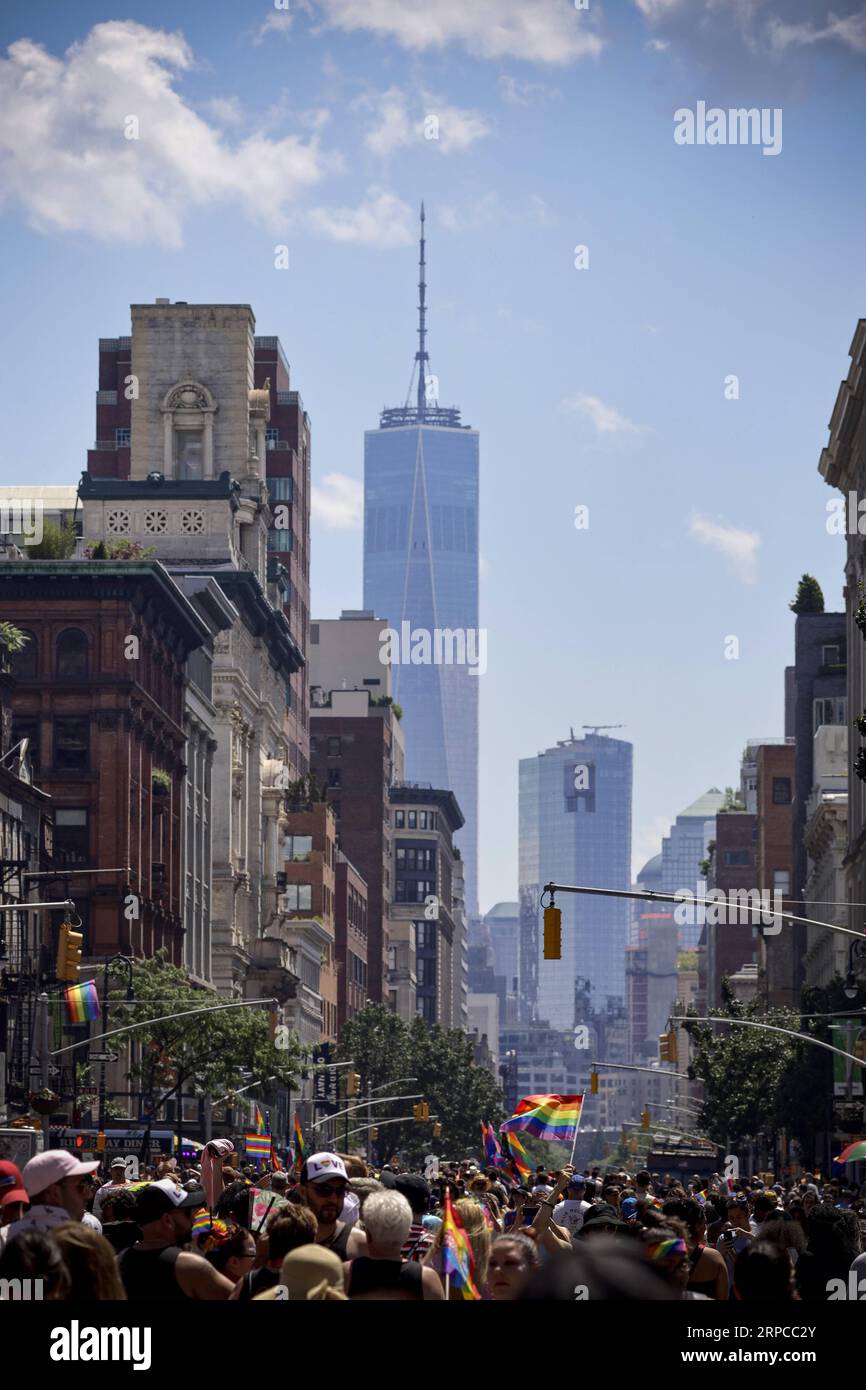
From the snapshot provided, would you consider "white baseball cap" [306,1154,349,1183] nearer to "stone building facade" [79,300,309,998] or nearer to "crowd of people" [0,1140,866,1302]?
"crowd of people" [0,1140,866,1302]

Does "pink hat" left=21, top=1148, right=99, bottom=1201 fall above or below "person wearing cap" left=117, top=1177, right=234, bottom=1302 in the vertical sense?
above

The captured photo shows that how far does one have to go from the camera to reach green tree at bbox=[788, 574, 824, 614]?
15200 centimetres

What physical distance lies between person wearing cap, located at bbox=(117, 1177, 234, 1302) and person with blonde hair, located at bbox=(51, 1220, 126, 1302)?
13.5ft

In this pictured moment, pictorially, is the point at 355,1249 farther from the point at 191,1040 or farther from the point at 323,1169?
the point at 191,1040

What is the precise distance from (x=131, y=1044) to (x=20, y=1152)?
197 feet

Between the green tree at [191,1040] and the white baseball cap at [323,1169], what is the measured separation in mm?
66962

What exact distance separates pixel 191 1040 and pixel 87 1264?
252 ft

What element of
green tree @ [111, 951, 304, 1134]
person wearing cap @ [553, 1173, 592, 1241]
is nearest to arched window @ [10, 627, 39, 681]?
green tree @ [111, 951, 304, 1134]

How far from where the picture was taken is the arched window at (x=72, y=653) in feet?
324

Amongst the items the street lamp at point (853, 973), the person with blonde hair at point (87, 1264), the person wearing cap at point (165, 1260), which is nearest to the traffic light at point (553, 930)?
the person wearing cap at point (165, 1260)

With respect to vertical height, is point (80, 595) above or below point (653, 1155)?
above

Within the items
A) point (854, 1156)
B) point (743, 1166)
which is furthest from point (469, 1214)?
point (743, 1166)
